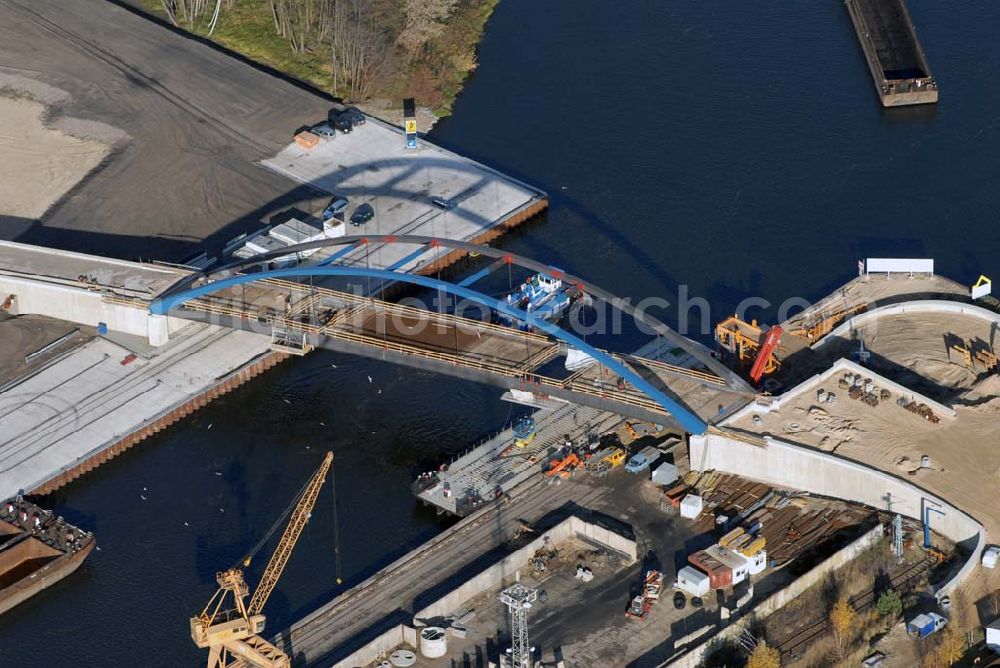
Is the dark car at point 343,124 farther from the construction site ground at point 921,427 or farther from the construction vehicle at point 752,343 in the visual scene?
the construction site ground at point 921,427

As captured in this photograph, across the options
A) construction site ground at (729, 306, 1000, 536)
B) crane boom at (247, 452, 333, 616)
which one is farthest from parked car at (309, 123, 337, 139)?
construction site ground at (729, 306, 1000, 536)

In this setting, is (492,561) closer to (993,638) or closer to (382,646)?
(382,646)

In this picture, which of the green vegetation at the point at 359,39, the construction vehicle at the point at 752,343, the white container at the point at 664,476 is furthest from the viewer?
the green vegetation at the point at 359,39

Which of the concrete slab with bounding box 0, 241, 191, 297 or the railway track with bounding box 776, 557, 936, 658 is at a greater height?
the concrete slab with bounding box 0, 241, 191, 297

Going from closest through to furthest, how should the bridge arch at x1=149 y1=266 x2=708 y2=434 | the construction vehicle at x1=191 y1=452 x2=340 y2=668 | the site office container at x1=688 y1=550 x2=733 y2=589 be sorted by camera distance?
the construction vehicle at x1=191 y1=452 x2=340 y2=668 → the site office container at x1=688 y1=550 x2=733 y2=589 → the bridge arch at x1=149 y1=266 x2=708 y2=434

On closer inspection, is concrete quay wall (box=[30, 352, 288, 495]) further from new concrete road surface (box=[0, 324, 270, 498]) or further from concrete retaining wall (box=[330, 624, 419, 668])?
concrete retaining wall (box=[330, 624, 419, 668])

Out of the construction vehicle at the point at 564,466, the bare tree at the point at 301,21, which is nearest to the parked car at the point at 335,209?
the bare tree at the point at 301,21

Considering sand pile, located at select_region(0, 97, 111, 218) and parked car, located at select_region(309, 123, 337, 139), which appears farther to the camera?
parked car, located at select_region(309, 123, 337, 139)

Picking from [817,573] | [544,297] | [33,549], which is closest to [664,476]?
[817,573]
